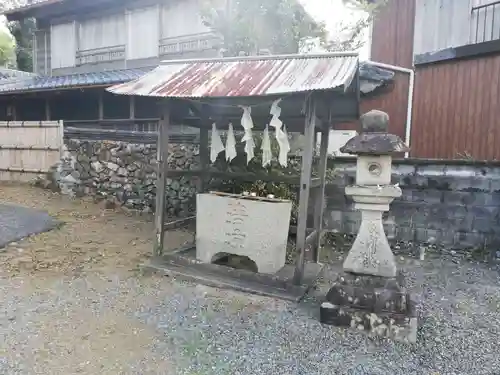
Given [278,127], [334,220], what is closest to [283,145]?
[278,127]

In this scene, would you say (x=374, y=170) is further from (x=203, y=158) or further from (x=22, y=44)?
(x=22, y=44)

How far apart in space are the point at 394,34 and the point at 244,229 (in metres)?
7.04

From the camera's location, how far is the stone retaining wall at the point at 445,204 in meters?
6.10

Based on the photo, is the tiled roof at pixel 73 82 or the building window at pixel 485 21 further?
the tiled roof at pixel 73 82

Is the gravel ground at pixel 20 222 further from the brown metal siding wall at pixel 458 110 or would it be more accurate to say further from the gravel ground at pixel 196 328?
the brown metal siding wall at pixel 458 110

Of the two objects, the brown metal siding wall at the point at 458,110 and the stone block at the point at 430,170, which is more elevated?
the brown metal siding wall at the point at 458,110

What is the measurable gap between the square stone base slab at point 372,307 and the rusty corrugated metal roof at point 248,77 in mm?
1987

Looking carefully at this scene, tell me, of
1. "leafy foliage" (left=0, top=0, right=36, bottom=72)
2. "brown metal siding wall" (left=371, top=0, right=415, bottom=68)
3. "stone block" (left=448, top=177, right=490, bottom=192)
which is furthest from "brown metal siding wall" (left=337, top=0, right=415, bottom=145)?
"leafy foliage" (left=0, top=0, right=36, bottom=72)

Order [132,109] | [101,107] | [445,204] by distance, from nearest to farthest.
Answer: [445,204]
[132,109]
[101,107]

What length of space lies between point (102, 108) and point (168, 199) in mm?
5305

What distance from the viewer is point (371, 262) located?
383cm

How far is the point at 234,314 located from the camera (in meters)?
4.05

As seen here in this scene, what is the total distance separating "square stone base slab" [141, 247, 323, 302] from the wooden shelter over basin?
12mm

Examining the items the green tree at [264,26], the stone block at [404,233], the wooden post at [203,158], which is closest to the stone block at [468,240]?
the stone block at [404,233]
